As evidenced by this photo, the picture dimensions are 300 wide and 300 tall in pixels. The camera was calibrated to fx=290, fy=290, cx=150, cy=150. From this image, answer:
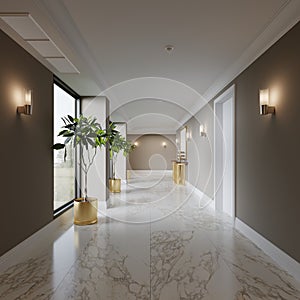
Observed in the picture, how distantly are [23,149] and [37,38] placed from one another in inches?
51.3

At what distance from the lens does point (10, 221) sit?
3160mm

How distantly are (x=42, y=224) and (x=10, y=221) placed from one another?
985mm

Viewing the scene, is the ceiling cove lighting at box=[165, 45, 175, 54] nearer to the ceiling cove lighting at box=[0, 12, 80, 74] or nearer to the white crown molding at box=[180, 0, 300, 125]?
the white crown molding at box=[180, 0, 300, 125]

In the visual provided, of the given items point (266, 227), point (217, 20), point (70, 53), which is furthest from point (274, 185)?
point (70, 53)

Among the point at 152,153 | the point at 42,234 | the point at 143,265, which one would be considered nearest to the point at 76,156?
the point at 42,234

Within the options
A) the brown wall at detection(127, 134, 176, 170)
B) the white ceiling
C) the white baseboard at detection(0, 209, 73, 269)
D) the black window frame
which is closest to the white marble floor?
the white baseboard at detection(0, 209, 73, 269)

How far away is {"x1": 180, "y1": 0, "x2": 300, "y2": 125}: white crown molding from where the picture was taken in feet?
9.02

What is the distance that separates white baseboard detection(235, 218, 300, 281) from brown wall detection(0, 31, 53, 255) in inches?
115

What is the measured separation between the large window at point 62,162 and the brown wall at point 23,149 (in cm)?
50

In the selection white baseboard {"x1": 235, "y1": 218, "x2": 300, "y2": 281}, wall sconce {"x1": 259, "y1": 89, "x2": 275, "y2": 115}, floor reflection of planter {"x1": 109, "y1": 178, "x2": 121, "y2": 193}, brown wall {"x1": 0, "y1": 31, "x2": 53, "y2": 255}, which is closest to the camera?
Answer: white baseboard {"x1": 235, "y1": 218, "x2": 300, "y2": 281}

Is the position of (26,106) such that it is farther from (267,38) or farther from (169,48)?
(267,38)

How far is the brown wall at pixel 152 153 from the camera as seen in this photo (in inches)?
730

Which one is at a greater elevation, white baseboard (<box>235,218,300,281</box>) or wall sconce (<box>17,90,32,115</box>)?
wall sconce (<box>17,90,32,115</box>)

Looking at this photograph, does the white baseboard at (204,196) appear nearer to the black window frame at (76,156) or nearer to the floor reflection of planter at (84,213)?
the floor reflection of planter at (84,213)
